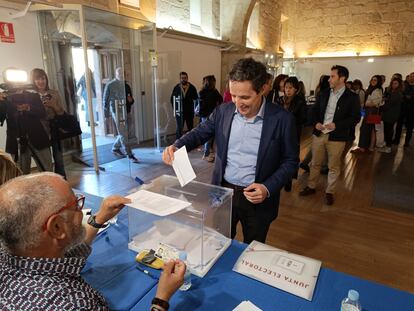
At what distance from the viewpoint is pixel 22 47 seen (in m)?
4.02

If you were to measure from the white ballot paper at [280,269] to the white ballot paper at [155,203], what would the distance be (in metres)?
0.37

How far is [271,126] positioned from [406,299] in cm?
94

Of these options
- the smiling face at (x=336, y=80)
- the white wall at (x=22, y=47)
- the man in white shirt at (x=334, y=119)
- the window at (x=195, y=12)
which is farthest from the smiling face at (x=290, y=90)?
the window at (x=195, y=12)

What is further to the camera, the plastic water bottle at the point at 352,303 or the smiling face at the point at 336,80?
the smiling face at the point at 336,80

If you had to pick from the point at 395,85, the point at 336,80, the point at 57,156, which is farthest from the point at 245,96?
the point at 395,85

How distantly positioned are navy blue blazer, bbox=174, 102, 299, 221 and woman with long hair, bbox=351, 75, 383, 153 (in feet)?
17.0

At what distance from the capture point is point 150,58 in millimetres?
5539

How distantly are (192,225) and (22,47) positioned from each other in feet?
13.2

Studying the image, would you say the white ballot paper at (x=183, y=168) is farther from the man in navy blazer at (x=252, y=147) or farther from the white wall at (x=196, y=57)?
the white wall at (x=196, y=57)

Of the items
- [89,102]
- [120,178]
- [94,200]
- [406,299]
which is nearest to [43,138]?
[89,102]

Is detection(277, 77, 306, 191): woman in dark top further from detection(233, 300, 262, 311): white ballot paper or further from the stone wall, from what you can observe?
the stone wall

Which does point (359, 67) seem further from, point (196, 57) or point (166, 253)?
point (166, 253)

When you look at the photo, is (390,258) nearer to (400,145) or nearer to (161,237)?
(161,237)

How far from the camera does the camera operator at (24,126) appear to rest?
10.6 ft
